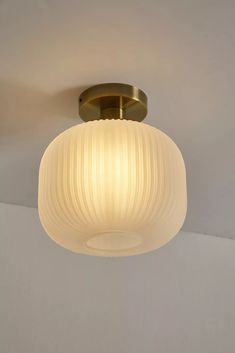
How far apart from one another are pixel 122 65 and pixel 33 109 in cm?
26

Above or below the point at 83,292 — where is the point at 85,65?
above

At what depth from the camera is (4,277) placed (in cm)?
156

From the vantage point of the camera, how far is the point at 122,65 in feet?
3.38

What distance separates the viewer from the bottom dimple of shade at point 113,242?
0.96 meters

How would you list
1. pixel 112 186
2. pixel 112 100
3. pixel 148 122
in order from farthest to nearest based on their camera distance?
1. pixel 148 122
2. pixel 112 100
3. pixel 112 186

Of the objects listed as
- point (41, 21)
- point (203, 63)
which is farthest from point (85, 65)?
point (203, 63)

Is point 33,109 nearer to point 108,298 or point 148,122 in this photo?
point 148,122

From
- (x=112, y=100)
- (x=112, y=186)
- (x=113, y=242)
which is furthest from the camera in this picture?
(x=112, y=100)

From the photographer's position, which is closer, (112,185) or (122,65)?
(112,185)

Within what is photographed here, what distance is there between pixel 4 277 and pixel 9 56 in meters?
0.81

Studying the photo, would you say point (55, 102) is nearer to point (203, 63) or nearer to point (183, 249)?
point (203, 63)

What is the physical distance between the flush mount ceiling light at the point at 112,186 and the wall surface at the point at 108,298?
67 centimetres

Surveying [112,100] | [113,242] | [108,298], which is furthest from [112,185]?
[108,298]

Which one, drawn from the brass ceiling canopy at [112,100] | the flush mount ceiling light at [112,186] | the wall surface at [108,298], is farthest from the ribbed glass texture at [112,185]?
the wall surface at [108,298]
